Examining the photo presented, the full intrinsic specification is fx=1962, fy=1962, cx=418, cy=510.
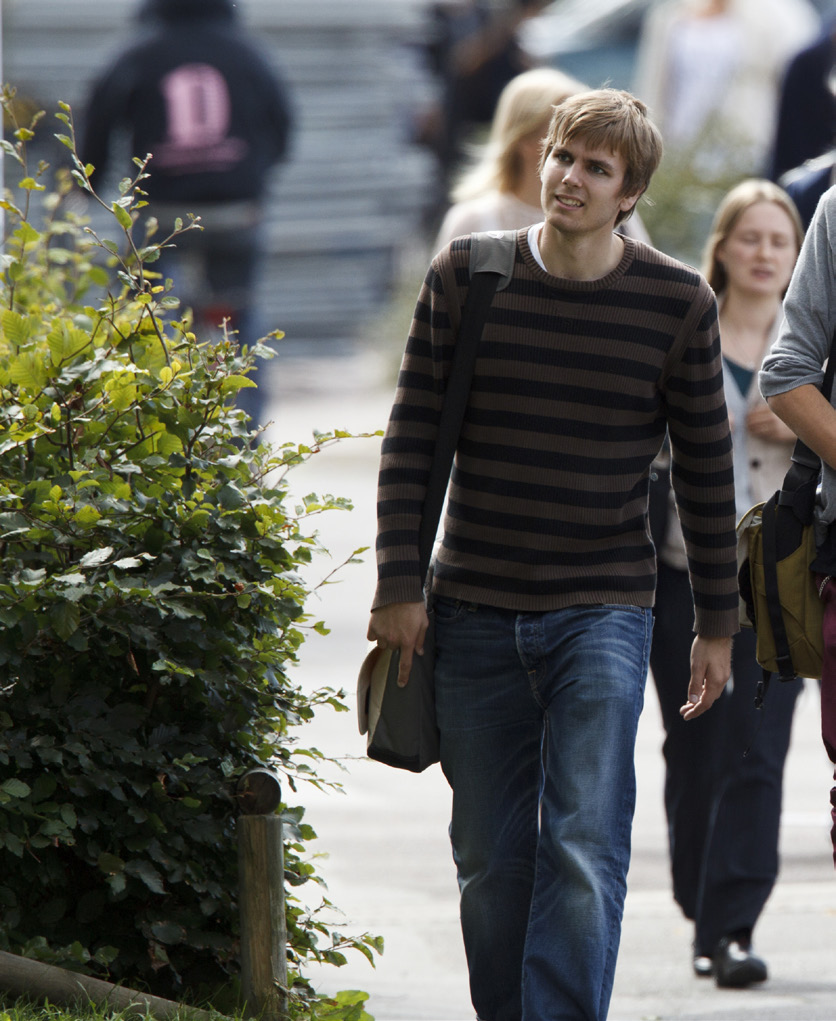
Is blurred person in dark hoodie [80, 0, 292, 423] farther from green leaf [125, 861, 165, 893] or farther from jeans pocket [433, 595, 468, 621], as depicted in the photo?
green leaf [125, 861, 165, 893]

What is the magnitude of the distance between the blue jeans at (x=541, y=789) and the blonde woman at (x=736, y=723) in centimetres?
118

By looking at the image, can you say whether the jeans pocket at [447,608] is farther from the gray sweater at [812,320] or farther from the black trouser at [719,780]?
the black trouser at [719,780]

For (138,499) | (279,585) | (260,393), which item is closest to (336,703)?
(279,585)

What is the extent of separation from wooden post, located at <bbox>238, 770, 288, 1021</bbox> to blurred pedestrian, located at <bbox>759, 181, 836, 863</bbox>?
1027mm

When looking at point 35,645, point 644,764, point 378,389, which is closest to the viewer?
point 35,645

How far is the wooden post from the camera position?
11.9ft

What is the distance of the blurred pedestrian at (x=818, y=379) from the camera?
3.55 m

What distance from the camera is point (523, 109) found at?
17.7ft

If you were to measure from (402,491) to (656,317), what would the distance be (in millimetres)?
570

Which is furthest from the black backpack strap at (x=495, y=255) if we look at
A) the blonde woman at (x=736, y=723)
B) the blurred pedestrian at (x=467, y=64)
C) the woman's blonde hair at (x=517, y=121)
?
the blurred pedestrian at (x=467, y=64)

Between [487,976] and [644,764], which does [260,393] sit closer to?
[644,764]

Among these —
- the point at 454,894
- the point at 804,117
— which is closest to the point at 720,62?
the point at 804,117

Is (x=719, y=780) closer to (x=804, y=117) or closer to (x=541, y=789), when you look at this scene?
(x=541, y=789)

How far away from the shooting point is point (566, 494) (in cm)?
362
